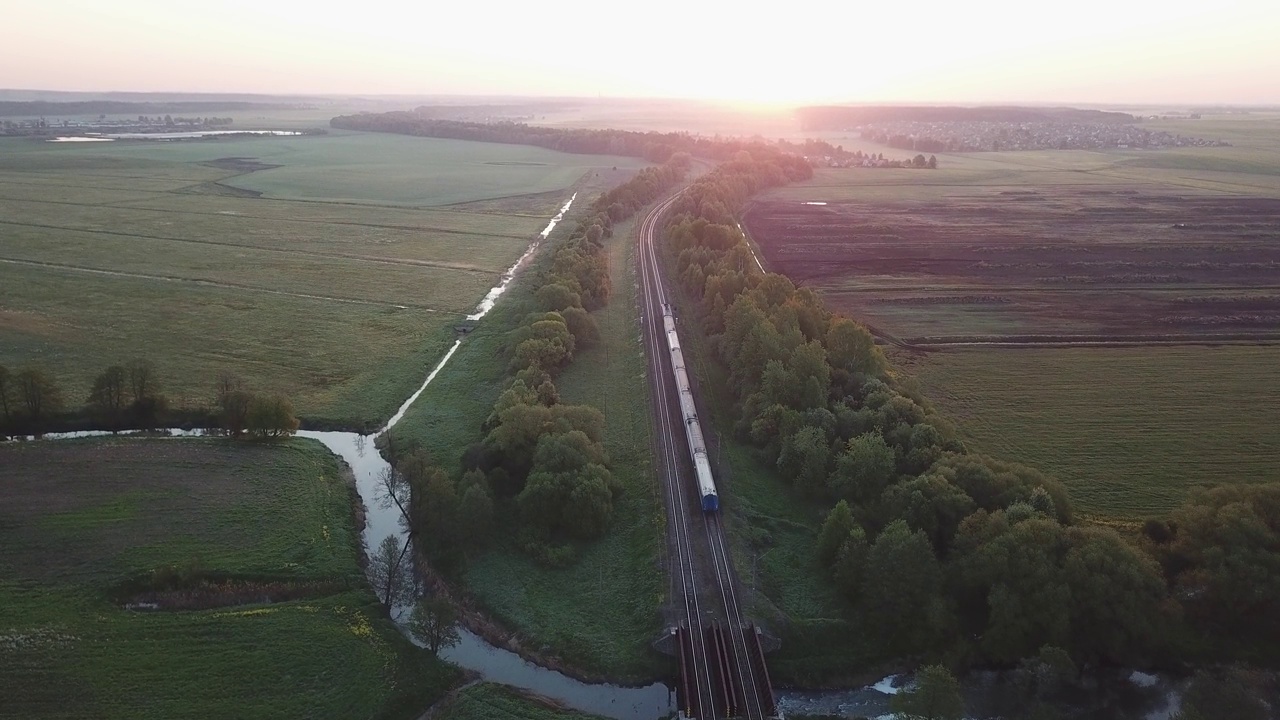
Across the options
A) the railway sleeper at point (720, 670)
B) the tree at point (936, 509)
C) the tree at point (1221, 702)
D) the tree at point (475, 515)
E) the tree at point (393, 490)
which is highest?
the tree at point (936, 509)

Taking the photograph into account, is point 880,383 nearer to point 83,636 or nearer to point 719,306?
point 719,306

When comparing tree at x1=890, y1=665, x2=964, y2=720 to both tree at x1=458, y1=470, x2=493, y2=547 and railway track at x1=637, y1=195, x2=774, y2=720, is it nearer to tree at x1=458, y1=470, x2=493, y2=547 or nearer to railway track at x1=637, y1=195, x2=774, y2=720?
railway track at x1=637, y1=195, x2=774, y2=720

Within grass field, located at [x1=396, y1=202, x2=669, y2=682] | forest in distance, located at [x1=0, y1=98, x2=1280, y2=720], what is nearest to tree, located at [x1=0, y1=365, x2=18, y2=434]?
forest in distance, located at [x1=0, y1=98, x2=1280, y2=720]

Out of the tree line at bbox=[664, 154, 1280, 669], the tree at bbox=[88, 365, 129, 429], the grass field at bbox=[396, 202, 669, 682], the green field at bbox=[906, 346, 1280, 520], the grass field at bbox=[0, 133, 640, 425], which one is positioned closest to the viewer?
the tree line at bbox=[664, 154, 1280, 669]

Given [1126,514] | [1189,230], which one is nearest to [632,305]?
[1126,514]

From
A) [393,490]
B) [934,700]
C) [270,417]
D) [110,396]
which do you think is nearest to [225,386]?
[270,417]

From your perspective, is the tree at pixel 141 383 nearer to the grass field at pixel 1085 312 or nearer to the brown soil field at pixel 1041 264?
the grass field at pixel 1085 312

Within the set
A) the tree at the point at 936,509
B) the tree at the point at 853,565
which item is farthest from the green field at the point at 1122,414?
the tree at the point at 853,565

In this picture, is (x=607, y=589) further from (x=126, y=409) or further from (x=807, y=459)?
(x=126, y=409)
